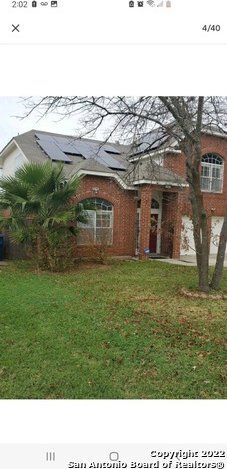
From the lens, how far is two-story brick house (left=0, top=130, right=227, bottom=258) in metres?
12.6

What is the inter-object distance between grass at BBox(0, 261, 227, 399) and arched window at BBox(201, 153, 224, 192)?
9.34 m

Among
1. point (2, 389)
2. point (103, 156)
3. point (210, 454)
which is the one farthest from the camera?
point (103, 156)

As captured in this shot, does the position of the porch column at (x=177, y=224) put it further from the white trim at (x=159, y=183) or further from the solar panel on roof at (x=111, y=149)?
the solar panel on roof at (x=111, y=149)

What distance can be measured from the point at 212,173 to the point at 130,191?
5.15m

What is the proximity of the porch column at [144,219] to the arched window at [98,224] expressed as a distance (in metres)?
1.42

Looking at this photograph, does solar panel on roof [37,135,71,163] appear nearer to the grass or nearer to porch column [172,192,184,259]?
porch column [172,192,184,259]

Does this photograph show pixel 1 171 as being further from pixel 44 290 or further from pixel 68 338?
pixel 68 338

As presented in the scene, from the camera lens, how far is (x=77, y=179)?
31.2ft

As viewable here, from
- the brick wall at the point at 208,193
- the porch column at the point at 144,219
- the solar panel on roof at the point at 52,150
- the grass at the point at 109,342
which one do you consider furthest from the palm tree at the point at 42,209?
the brick wall at the point at 208,193

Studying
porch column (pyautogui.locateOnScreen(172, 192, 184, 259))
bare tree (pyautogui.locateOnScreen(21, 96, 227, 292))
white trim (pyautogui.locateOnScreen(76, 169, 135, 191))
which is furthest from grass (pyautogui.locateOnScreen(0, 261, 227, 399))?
porch column (pyautogui.locateOnScreen(172, 192, 184, 259))

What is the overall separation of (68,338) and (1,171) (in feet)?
53.2

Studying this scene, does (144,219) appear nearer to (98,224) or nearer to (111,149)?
(98,224)

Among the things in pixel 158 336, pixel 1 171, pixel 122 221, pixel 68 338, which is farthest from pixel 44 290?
pixel 1 171

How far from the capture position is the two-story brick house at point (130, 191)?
41.3ft
